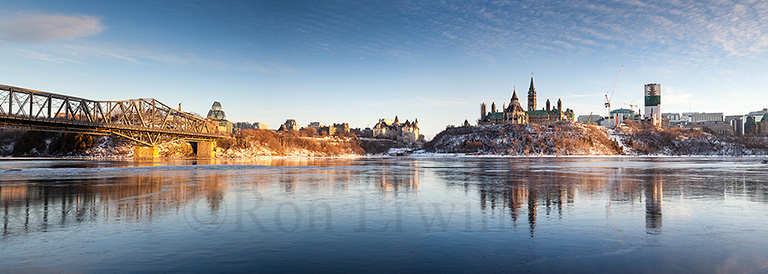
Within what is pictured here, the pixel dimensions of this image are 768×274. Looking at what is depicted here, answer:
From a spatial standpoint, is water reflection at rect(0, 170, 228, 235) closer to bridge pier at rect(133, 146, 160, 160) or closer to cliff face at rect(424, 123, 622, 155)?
bridge pier at rect(133, 146, 160, 160)

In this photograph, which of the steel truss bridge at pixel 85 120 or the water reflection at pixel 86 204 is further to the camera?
the steel truss bridge at pixel 85 120

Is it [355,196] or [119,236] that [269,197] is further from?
[119,236]

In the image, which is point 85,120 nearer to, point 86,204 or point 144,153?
point 144,153

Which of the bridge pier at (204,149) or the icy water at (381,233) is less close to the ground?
the bridge pier at (204,149)

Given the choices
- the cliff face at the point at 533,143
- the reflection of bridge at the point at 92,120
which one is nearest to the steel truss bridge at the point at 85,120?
the reflection of bridge at the point at 92,120

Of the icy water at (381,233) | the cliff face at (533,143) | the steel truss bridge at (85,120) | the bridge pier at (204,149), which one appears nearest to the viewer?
the icy water at (381,233)

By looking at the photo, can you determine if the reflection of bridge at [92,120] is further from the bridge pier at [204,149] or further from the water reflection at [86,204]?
the water reflection at [86,204]

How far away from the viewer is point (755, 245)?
1045cm

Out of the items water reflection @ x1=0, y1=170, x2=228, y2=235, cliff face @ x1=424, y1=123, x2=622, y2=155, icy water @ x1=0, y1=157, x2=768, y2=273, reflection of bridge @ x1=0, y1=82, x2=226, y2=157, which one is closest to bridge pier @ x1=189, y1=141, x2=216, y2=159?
reflection of bridge @ x1=0, y1=82, x2=226, y2=157

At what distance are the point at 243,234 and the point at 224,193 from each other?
11.4 meters

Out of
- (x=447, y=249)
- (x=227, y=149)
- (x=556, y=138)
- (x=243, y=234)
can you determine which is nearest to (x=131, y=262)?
(x=243, y=234)

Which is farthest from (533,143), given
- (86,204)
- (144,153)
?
(86,204)

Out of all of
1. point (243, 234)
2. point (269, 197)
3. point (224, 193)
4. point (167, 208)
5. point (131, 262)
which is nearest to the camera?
point (131, 262)

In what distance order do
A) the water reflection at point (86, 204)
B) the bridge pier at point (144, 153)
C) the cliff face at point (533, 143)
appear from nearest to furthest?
1. the water reflection at point (86, 204)
2. the bridge pier at point (144, 153)
3. the cliff face at point (533, 143)
